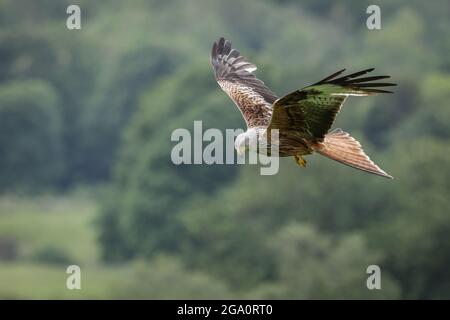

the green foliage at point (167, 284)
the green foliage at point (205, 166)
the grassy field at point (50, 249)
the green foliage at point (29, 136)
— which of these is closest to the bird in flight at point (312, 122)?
the green foliage at point (205, 166)

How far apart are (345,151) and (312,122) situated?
62 centimetres

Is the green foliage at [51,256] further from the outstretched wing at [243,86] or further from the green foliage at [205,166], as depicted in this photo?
the outstretched wing at [243,86]

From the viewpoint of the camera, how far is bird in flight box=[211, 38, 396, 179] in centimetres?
1388

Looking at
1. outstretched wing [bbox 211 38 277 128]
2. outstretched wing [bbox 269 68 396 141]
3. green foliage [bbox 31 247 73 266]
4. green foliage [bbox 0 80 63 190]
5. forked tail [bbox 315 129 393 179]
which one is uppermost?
green foliage [bbox 0 80 63 190]

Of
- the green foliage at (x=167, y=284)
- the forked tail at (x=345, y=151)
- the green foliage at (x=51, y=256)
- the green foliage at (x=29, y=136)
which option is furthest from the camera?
the green foliage at (x=29, y=136)

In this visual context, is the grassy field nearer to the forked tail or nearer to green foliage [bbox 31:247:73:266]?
green foliage [bbox 31:247:73:266]

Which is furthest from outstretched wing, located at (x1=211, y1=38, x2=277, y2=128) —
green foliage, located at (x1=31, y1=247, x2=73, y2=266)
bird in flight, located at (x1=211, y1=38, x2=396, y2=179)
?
green foliage, located at (x1=31, y1=247, x2=73, y2=266)

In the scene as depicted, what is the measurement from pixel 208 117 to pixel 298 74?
13557 millimetres

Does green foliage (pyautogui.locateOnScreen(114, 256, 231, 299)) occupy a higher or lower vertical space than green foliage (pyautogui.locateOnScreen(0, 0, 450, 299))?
lower

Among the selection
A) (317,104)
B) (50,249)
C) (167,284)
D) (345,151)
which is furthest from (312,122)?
(50,249)

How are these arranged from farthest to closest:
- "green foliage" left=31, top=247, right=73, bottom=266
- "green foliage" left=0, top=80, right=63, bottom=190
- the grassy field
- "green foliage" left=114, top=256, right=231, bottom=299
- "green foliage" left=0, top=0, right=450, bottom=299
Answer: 1. "green foliage" left=0, top=80, right=63, bottom=190
2. "green foliage" left=31, top=247, right=73, bottom=266
3. the grassy field
4. "green foliage" left=0, top=0, right=450, bottom=299
5. "green foliage" left=114, top=256, right=231, bottom=299

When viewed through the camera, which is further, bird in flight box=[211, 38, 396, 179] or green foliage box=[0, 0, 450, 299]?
green foliage box=[0, 0, 450, 299]

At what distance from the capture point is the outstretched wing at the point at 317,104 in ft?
45.3
